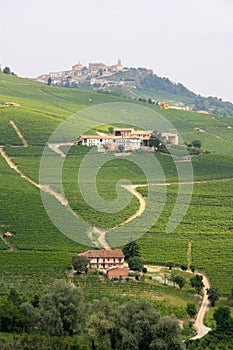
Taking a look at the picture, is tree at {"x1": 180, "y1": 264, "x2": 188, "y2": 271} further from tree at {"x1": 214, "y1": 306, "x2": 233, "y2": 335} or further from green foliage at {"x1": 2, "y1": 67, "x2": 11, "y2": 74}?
green foliage at {"x1": 2, "y1": 67, "x2": 11, "y2": 74}

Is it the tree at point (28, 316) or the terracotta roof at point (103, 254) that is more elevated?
the terracotta roof at point (103, 254)

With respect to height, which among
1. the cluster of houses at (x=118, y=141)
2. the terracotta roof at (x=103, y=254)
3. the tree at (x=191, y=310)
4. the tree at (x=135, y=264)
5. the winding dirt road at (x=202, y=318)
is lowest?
the winding dirt road at (x=202, y=318)

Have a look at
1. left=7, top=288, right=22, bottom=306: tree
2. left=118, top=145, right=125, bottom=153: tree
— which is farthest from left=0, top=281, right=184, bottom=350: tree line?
left=118, top=145, right=125, bottom=153: tree

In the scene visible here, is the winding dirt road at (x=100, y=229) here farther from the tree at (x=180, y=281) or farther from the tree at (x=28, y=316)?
the tree at (x=28, y=316)

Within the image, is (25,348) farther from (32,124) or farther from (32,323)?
(32,124)

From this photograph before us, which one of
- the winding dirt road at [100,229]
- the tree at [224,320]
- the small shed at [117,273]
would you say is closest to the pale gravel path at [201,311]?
the winding dirt road at [100,229]

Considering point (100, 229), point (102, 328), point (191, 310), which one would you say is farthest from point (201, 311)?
point (100, 229)
